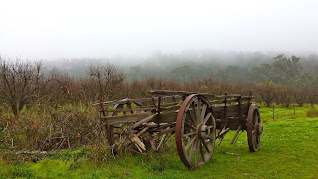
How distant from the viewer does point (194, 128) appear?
256 inches

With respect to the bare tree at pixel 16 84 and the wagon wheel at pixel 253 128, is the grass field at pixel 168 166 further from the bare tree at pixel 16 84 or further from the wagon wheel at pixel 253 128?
the bare tree at pixel 16 84

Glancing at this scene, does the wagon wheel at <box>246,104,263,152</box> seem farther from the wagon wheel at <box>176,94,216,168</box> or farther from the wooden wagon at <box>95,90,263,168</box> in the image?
the wagon wheel at <box>176,94,216,168</box>

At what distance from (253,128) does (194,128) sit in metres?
3.45

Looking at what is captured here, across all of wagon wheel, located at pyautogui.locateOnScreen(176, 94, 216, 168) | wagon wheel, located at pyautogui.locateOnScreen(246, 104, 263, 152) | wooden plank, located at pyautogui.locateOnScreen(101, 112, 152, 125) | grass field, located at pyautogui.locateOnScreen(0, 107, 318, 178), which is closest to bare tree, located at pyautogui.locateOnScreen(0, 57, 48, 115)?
grass field, located at pyautogui.locateOnScreen(0, 107, 318, 178)

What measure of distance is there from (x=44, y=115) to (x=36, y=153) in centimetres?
229

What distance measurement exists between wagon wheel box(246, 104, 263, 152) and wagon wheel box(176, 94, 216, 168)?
5.72 feet

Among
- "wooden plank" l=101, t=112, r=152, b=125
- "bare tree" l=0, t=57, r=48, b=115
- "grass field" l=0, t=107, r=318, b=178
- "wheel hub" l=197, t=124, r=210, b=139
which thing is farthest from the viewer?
"bare tree" l=0, t=57, r=48, b=115

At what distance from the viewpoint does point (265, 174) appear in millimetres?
6164

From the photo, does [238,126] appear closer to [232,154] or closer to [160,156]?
[232,154]

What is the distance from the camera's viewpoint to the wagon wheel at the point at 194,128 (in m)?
5.74

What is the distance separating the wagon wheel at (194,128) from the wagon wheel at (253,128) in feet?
5.72

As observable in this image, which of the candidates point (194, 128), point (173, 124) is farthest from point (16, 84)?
point (194, 128)

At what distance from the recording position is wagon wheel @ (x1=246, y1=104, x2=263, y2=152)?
27.2 ft

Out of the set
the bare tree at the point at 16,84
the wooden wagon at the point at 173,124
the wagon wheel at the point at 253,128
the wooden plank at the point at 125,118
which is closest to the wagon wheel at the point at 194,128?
the wooden wagon at the point at 173,124
